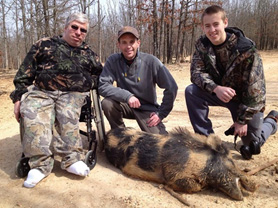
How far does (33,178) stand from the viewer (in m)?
2.53

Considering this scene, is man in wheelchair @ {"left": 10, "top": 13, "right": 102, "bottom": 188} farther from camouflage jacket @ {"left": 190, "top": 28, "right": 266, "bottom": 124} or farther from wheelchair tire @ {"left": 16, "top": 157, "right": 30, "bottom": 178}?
camouflage jacket @ {"left": 190, "top": 28, "right": 266, "bottom": 124}

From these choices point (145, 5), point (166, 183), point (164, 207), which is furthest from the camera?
point (145, 5)

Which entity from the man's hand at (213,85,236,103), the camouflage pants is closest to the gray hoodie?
the camouflage pants

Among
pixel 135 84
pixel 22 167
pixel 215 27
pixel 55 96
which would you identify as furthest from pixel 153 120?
pixel 22 167

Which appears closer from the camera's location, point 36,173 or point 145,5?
point 36,173

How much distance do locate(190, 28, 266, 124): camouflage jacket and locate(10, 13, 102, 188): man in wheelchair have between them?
1407mm

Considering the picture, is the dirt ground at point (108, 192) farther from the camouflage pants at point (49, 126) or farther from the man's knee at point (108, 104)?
the man's knee at point (108, 104)

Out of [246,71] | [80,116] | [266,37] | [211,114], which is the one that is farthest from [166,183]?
[266,37]

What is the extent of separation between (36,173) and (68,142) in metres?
0.46

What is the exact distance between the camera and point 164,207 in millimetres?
2238

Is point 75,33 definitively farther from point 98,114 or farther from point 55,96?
point 98,114

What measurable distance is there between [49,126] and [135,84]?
4.16ft

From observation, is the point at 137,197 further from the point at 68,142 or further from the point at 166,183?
the point at 68,142

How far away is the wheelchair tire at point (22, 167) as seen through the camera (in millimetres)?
2676
